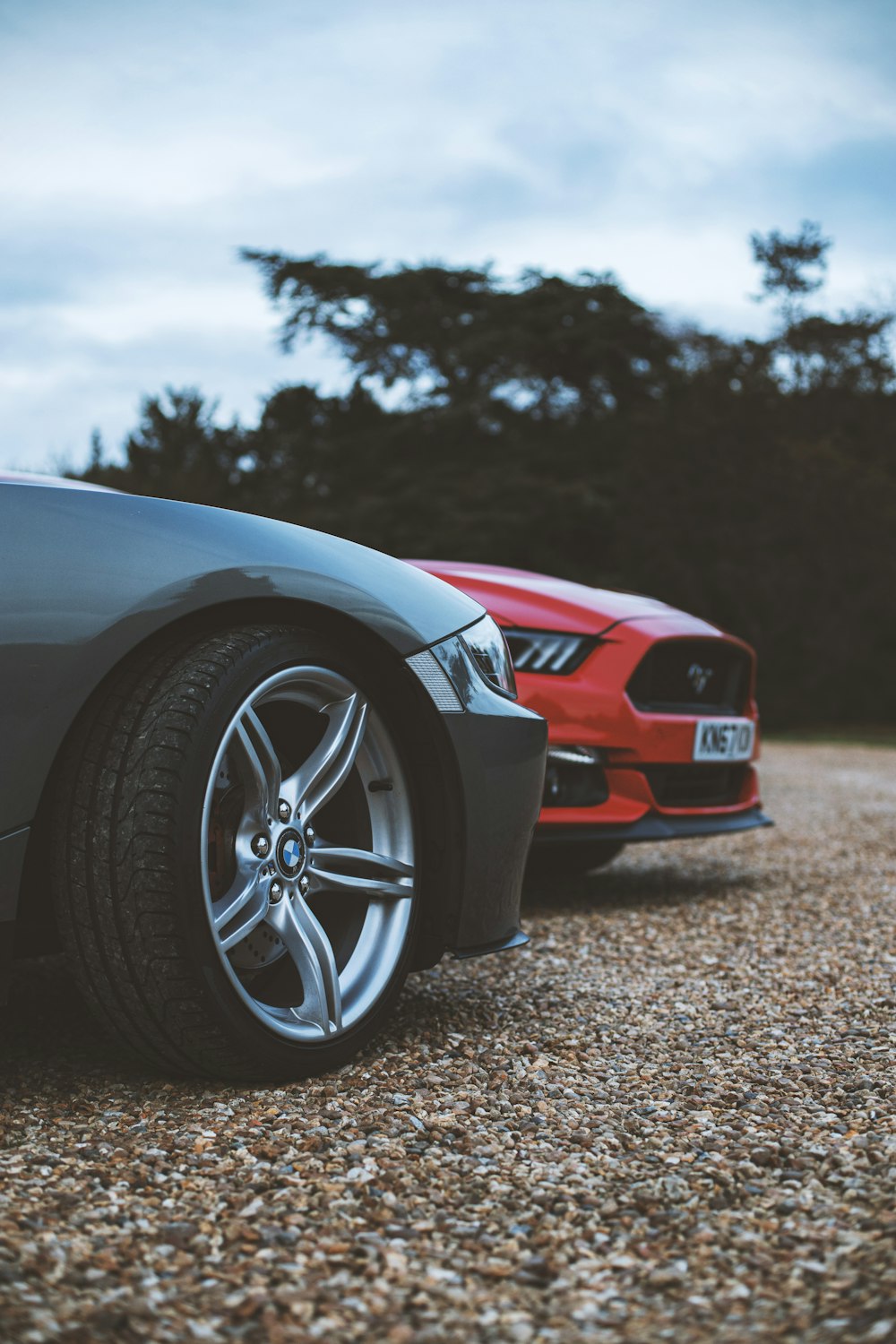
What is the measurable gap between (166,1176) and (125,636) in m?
0.86

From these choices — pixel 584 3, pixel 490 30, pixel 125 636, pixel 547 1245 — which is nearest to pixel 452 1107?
pixel 547 1245

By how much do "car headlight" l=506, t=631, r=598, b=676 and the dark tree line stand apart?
Result: 16431 mm

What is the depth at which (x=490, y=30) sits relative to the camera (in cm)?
776

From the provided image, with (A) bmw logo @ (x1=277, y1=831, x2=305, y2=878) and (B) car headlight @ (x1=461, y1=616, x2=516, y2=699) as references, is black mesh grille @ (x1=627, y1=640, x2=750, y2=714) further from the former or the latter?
(A) bmw logo @ (x1=277, y1=831, x2=305, y2=878)

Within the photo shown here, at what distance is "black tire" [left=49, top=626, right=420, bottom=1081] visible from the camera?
191cm

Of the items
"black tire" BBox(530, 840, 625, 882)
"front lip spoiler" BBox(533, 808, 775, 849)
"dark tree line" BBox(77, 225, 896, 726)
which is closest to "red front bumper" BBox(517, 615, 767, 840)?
"front lip spoiler" BBox(533, 808, 775, 849)

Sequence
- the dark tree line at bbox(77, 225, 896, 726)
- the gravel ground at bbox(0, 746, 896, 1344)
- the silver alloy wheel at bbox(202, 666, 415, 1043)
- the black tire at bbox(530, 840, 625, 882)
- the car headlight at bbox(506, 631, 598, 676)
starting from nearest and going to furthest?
the gravel ground at bbox(0, 746, 896, 1344) < the silver alloy wheel at bbox(202, 666, 415, 1043) < the car headlight at bbox(506, 631, 598, 676) < the black tire at bbox(530, 840, 625, 882) < the dark tree line at bbox(77, 225, 896, 726)

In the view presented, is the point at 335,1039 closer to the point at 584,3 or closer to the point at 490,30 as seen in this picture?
the point at 584,3

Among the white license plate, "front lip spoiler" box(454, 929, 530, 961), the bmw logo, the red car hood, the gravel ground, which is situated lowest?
the gravel ground

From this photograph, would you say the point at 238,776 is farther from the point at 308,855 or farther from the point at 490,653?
the point at 490,653

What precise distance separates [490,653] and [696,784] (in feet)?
6.84

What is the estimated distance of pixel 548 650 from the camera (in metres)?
4.10

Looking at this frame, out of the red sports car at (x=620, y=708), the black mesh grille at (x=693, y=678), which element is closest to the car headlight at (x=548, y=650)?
the red sports car at (x=620, y=708)

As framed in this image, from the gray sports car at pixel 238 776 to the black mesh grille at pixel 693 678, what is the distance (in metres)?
1.75
